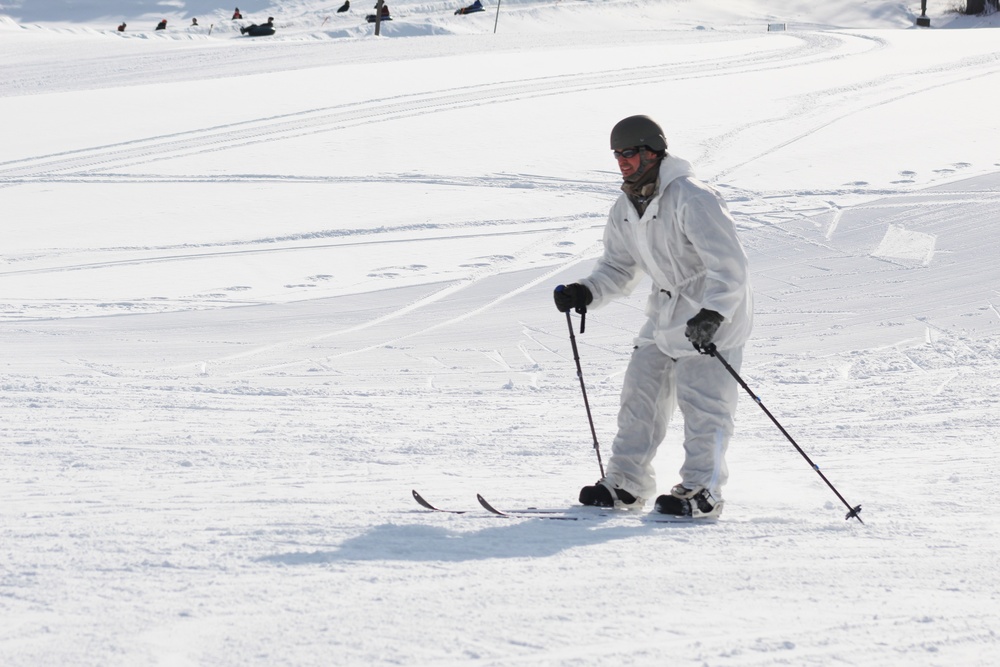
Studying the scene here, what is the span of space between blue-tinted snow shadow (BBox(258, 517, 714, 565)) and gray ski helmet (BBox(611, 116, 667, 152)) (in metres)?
1.27

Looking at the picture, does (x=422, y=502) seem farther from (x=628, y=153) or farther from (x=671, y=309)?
(x=628, y=153)

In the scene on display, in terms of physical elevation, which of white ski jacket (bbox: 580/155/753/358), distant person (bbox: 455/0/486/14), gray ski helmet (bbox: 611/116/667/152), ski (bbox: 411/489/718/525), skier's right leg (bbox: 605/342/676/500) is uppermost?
distant person (bbox: 455/0/486/14)

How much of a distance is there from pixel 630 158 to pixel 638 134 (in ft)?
0.28

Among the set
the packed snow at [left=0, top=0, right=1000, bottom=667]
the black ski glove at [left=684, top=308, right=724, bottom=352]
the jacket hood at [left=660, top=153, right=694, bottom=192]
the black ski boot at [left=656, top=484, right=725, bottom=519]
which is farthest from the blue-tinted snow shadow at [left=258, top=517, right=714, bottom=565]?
the jacket hood at [left=660, top=153, right=694, bottom=192]

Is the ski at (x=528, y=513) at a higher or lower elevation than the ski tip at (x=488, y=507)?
lower

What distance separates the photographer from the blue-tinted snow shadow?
10.9 feet

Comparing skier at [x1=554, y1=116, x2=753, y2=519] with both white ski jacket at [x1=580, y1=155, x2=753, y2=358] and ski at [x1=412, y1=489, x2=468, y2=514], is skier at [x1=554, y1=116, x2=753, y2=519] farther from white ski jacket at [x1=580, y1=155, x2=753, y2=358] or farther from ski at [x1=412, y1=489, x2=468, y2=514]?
ski at [x1=412, y1=489, x2=468, y2=514]

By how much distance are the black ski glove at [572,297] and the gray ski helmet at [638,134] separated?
1.80ft

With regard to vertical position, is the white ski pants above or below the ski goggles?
below

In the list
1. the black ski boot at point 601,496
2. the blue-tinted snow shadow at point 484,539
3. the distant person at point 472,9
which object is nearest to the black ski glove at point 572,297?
the black ski boot at point 601,496

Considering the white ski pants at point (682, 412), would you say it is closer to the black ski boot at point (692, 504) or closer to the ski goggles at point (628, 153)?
the black ski boot at point (692, 504)

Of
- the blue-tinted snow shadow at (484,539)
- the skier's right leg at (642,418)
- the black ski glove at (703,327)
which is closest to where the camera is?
the blue-tinted snow shadow at (484,539)

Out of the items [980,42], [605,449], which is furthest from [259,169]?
[980,42]

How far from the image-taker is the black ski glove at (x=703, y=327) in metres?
3.75
